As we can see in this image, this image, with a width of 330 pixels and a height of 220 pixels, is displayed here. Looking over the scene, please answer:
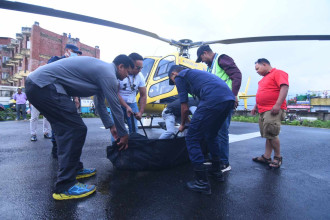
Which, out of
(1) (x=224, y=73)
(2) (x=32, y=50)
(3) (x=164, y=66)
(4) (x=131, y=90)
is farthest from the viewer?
(2) (x=32, y=50)

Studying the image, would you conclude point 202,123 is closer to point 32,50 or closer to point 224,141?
point 224,141

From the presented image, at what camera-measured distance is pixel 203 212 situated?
Result: 1799 millimetres

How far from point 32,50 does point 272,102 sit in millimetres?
35231

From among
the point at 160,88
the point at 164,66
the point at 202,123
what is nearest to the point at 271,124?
the point at 202,123

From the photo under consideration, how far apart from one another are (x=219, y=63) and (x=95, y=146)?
10.8 feet

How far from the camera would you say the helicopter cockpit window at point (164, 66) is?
6.56m

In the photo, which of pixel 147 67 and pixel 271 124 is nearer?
pixel 271 124

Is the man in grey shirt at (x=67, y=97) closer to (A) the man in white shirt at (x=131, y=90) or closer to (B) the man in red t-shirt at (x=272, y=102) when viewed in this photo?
(A) the man in white shirt at (x=131, y=90)

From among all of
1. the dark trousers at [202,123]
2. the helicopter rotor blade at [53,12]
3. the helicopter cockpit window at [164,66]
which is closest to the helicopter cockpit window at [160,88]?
the helicopter cockpit window at [164,66]

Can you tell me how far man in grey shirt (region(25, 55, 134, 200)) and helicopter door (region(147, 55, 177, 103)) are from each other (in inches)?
162

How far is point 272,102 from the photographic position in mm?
3201

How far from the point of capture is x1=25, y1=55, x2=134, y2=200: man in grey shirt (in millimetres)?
2033

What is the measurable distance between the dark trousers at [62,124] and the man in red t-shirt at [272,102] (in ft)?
9.10

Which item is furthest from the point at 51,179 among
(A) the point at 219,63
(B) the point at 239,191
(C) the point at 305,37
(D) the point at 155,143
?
(C) the point at 305,37
